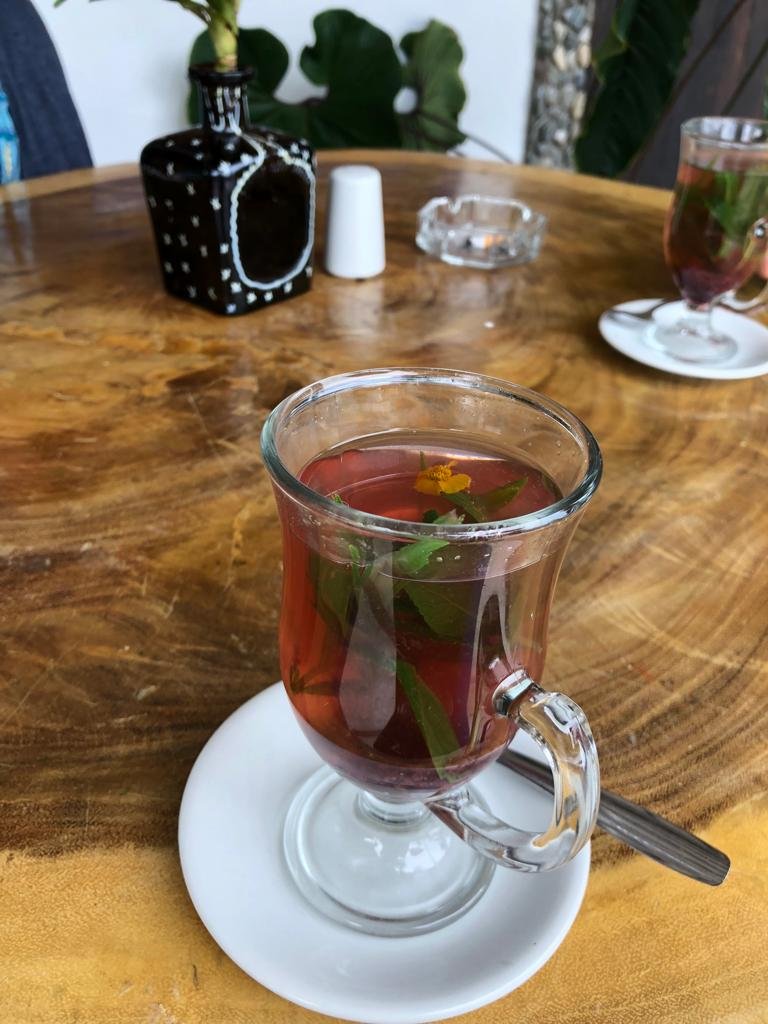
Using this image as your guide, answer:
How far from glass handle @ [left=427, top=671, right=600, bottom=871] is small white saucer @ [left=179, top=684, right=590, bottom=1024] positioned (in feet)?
0.11

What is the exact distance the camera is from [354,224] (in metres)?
1.08

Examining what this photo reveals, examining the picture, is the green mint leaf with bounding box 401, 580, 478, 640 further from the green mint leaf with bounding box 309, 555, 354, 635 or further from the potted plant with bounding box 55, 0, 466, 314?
the potted plant with bounding box 55, 0, 466, 314

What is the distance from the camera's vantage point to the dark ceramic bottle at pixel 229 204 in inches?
37.4

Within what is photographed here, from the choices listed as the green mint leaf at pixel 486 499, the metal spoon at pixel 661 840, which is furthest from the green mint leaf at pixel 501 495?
the metal spoon at pixel 661 840

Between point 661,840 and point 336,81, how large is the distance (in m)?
2.13

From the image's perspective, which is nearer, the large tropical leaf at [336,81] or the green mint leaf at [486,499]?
the green mint leaf at [486,499]

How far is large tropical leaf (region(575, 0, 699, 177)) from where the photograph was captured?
1914 mm

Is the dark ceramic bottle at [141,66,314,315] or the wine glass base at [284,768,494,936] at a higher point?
the dark ceramic bottle at [141,66,314,315]

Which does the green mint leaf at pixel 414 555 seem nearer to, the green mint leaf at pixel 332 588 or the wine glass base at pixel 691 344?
the green mint leaf at pixel 332 588

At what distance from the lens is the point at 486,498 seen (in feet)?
1.38

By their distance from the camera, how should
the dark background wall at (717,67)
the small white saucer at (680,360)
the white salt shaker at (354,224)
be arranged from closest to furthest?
the small white saucer at (680,360) → the white salt shaker at (354,224) → the dark background wall at (717,67)

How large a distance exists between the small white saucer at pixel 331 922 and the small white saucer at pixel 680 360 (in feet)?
1.80

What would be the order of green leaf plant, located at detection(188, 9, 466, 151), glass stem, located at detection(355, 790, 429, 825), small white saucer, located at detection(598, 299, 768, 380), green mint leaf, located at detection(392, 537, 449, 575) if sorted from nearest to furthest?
green mint leaf, located at detection(392, 537, 449, 575) → glass stem, located at detection(355, 790, 429, 825) → small white saucer, located at detection(598, 299, 768, 380) → green leaf plant, located at detection(188, 9, 466, 151)

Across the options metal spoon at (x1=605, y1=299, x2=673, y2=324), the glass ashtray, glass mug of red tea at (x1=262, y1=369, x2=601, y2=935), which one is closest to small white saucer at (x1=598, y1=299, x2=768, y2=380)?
metal spoon at (x1=605, y1=299, x2=673, y2=324)
